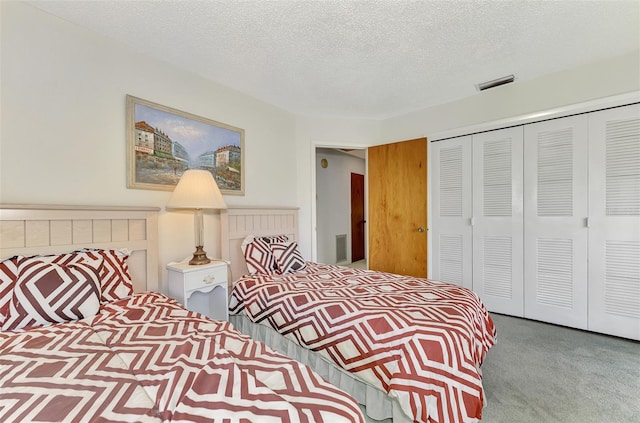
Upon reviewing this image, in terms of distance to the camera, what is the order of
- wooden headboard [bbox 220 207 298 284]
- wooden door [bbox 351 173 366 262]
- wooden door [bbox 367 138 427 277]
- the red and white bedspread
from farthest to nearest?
1. wooden door [bbox 351 173 366 262]
2. wooden door [bbox 367 138 427 277]
3. wooden headboard [bbox 220 207 298 284]
4. the red and white bedspread

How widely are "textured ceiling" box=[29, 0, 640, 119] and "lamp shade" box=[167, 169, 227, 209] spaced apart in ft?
3.31

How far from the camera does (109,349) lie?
3.64 feet

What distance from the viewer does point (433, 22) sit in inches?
75.1

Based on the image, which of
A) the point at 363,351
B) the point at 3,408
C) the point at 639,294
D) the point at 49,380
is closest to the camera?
the point at 3,408

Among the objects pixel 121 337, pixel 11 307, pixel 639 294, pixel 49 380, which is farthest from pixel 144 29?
pixel 639 294

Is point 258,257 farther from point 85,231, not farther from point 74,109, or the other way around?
point 74,109

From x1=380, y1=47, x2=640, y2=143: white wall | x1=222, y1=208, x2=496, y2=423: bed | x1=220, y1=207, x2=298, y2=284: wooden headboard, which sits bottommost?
x1=222, y1=208, x2=496, y2=423: bed

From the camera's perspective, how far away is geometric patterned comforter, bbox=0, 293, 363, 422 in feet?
2.44

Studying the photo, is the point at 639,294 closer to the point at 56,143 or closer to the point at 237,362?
the point at 237,362

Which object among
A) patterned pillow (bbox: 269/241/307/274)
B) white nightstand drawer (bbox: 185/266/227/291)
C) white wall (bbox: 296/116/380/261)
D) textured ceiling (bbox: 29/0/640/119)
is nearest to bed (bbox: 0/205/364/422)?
white nightstand drawer (bbox: 185/266/227/291)

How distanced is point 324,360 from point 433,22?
2.37 m

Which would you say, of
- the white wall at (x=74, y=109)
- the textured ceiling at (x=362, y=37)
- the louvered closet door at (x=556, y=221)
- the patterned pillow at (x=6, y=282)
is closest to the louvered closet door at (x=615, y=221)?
the louvered closet door at (x=556, y=221)

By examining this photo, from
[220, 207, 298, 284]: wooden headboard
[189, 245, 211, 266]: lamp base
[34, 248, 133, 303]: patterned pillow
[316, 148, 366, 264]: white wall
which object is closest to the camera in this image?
[34, 248, 133, 303]: patterned pillow

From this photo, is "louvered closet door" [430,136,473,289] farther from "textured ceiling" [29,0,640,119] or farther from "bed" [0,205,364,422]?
"bed" [0,205,364,422]
